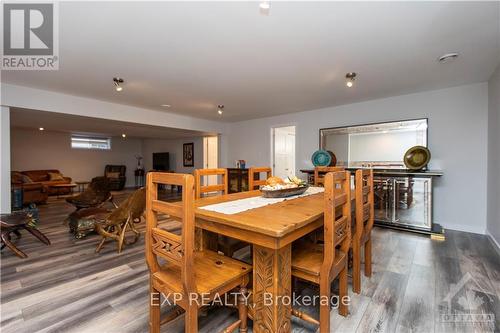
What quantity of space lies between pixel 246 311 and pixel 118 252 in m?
2.14

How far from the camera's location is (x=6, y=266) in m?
2.47

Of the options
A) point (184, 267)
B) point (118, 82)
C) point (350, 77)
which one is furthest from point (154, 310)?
point (350, 77)

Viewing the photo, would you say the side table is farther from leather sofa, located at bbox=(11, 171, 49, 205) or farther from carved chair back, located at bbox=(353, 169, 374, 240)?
carved chair back, located at bbox=(353, 169, 374, 240)

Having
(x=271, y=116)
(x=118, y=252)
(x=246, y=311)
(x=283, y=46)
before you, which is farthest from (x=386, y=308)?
(x=271, y=116)

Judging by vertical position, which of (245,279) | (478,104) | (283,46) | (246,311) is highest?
(283,46)

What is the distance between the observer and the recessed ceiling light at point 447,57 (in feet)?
8.13

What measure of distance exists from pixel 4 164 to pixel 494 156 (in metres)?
6.91

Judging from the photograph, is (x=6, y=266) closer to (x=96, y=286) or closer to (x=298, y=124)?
(x=96, y=286)

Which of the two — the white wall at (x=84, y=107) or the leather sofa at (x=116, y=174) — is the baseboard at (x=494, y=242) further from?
the leather sofa at (x=116, y=174)

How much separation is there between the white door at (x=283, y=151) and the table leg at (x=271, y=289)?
4612 mm

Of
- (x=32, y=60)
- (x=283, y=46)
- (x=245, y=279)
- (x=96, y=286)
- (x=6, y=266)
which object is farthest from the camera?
(x=32, y=60)

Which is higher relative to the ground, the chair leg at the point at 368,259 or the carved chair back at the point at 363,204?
Result: the carved chair back at the point at 363,204

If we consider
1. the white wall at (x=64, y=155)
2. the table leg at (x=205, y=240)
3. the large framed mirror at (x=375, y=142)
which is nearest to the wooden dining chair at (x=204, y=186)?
the table leg at (x=205, y=240)

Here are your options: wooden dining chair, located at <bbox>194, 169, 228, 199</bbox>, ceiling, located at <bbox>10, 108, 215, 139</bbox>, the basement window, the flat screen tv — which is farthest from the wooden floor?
the basement window
